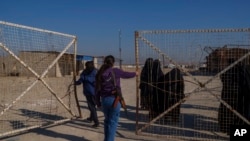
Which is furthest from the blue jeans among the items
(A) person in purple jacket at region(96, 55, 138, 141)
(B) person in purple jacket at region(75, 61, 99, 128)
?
(B) person in purple jacket at region(75, 61, 99, 128)

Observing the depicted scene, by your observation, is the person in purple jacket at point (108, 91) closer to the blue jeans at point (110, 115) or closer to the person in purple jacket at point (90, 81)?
the blue jeans at point (110, 115)

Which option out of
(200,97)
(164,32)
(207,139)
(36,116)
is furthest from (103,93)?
(200,97)

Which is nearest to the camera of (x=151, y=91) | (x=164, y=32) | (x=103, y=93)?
(x=103, y=93)

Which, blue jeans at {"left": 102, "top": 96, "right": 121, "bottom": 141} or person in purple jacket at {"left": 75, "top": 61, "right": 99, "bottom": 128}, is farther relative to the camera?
person in purple jacket at {"left": 75, "top": 61, "right": 99, "bottom": 128}

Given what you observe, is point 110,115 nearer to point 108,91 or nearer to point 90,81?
point 108,91

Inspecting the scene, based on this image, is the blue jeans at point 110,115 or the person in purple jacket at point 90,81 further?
the person in purple jacket at point 90,81

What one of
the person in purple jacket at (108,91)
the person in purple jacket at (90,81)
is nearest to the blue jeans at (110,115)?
the person in purple jacket at (108,91)

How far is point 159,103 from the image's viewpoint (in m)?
9.15

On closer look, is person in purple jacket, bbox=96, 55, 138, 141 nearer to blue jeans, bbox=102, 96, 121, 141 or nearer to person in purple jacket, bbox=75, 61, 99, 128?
blue jeans, bbox=102, 96, 121, 141

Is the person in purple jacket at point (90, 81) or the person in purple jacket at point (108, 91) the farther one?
the person in purple jacket at point (90, 81)

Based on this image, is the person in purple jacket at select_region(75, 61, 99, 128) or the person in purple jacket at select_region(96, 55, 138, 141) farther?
the person in purple jacket at select_region(75, 61, 99, 128)

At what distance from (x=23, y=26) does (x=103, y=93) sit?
2.82 meters

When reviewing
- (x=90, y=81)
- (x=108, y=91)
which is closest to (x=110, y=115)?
(x=108, y=91)

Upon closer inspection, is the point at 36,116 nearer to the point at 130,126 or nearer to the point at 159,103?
the point at 130,126
